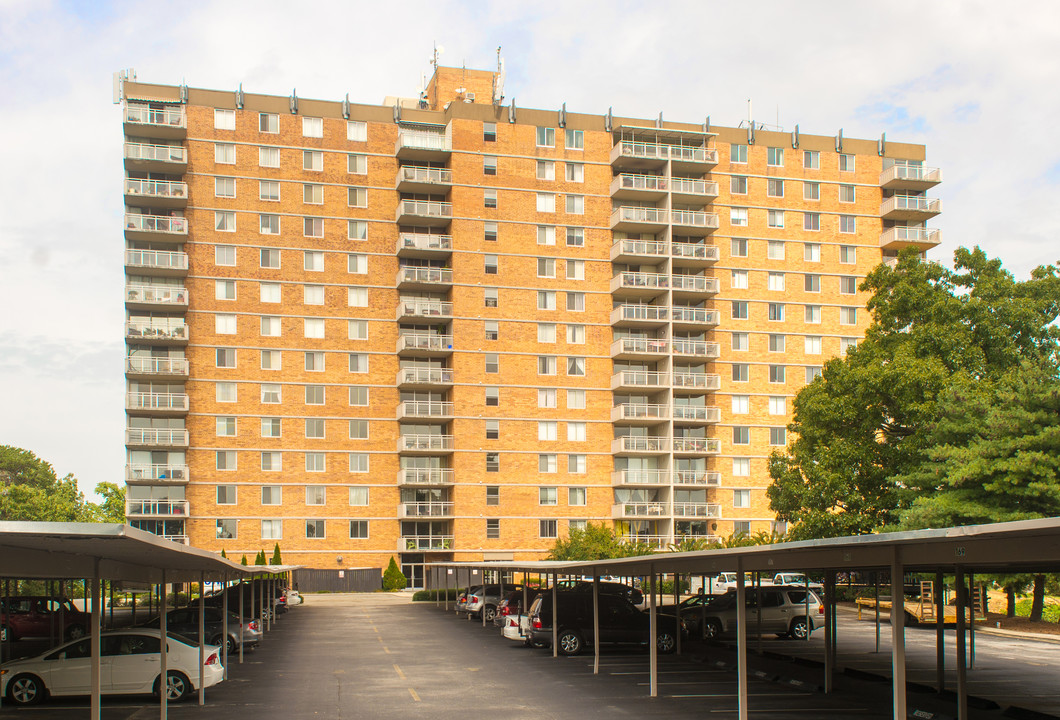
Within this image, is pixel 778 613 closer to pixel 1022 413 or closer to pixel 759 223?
pixel 1022 413

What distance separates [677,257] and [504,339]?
14.1 meters

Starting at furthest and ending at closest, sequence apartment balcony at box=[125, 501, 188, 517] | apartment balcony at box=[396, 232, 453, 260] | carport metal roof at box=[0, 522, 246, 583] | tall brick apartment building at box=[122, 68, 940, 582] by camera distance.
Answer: apartment balcony at box=[396, 232, 453, 260] → tall brick apartment building at box=[122, 68, 940, 582] → apartment balcony at box=[125, 501, 188, 517] → carport metal roof at box=[0, 522, 246, 583]

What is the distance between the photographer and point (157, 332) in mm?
69125

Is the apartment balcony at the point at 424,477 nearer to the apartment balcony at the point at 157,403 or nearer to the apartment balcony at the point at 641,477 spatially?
the apartment balcony at the point at 641,477

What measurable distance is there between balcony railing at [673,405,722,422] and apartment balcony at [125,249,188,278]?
Result: 35.6 metres

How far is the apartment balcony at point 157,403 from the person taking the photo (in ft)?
226

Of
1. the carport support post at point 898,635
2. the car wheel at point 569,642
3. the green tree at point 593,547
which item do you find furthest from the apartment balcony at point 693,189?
the carport support post at point 898,635

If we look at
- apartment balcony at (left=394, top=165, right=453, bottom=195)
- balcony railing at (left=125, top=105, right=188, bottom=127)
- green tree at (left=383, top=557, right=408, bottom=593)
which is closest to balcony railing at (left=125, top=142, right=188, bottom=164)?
balcony railing at (left=125, top=105, right=188, bottom=127)

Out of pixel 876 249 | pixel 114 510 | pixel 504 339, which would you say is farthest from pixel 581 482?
pixel 114 510

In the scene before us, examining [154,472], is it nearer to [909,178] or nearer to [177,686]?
[177,686]

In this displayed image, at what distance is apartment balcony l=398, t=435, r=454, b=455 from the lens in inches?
2835

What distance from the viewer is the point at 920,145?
277ft

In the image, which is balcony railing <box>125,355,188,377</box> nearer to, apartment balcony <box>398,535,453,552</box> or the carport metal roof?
apartment balcony <box>398,535,453,552</box>

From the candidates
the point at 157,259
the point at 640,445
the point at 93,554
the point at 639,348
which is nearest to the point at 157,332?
the point at 157,259
